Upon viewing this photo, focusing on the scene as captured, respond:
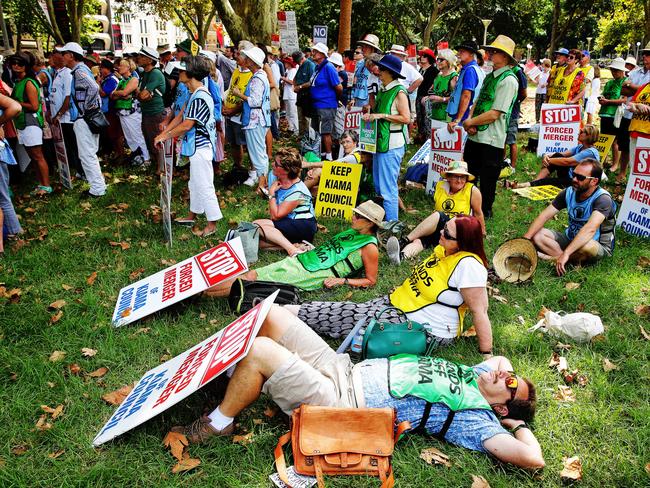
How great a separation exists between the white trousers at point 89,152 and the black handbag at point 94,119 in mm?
72

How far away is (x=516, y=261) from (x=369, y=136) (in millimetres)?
2504

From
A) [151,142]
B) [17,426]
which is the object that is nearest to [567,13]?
[151,142]

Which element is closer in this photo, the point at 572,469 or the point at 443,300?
the point at 572,469

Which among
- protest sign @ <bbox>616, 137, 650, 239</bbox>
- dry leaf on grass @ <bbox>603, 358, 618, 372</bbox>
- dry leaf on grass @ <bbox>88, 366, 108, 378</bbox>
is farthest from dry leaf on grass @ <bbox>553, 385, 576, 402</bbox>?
protest sign @ <bbox>616, 137, 650, 239</bbox>

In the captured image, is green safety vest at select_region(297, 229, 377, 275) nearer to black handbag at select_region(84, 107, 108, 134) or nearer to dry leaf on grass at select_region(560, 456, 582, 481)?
dry leaf on grass at select_region(560, 456, 582, 481)

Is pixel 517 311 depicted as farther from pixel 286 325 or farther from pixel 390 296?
pixel 286 325

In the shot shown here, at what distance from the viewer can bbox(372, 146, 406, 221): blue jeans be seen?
275 inches

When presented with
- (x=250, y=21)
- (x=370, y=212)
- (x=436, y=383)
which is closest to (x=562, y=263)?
(x=370, y=212)

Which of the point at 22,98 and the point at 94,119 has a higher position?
the point at 22,98

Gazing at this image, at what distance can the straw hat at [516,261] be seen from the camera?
18.5 feet

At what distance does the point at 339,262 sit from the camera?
554 cm

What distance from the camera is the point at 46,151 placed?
10.9 meters

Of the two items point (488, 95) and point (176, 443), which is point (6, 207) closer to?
point (176, 443)

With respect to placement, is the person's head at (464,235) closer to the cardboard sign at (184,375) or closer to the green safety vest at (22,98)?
the cardboard sign at (184,375)
